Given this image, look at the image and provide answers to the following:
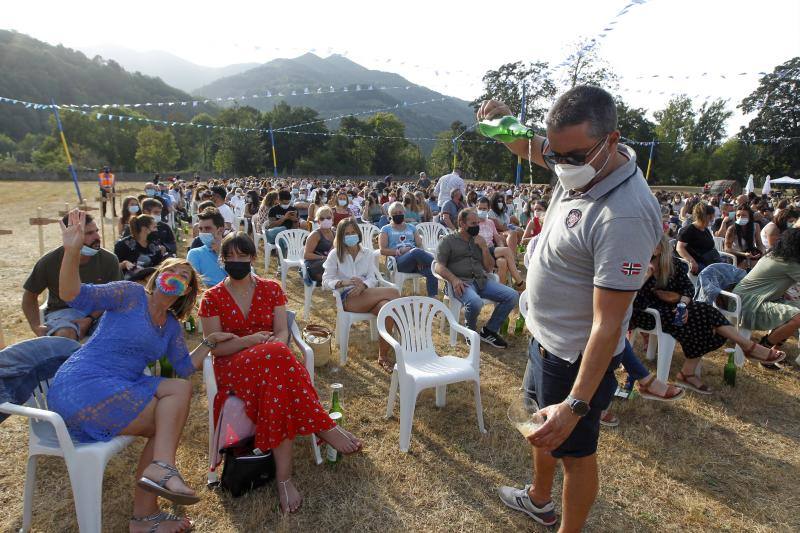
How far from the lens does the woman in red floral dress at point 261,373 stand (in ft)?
8.18

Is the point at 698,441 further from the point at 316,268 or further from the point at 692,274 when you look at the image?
the point at 316,268

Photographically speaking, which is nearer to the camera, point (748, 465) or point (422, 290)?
point (748, 465)

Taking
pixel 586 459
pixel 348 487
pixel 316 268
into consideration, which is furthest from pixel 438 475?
pixel 316 268

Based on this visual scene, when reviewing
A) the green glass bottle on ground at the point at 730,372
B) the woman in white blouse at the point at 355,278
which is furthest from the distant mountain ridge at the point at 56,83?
the green glass bottle on ground at the point at 730,372

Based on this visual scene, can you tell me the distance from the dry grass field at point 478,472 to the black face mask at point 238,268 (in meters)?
1.15

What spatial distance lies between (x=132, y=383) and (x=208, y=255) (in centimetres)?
235

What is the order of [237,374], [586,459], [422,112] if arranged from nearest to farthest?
[586,459] < [237,374] < [422,112]

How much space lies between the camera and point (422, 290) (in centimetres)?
710

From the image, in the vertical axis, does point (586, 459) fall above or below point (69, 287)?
below

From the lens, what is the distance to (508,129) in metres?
1.94

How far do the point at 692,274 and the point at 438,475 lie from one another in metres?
4.19

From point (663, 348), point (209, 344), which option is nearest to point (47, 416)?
point (209, 344)

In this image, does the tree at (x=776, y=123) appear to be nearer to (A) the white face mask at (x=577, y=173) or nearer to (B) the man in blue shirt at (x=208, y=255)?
(B) the man in blue shirt at (x=208, y=255)

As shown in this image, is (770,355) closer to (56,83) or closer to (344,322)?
(344,322)
